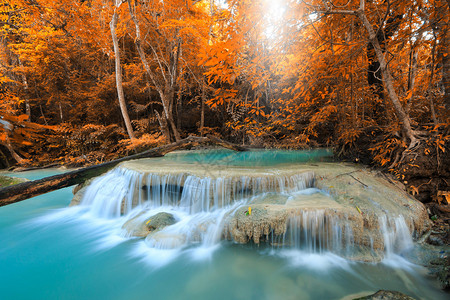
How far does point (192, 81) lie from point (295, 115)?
7761 millimetres

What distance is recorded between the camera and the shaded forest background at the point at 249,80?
3.49 metres

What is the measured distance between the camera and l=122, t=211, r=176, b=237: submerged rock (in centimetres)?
399

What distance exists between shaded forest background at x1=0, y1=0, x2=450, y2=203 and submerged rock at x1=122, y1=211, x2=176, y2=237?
265cm

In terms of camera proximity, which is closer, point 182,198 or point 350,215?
point 350,215

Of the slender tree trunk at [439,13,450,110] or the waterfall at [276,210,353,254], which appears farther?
the slender tree trunk at [439,13,450,110]

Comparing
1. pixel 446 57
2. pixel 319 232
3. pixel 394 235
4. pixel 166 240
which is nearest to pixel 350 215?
pixel 319 232

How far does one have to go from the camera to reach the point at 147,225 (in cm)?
405

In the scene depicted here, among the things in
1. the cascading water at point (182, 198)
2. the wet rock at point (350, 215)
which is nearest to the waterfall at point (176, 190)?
the cascading water at point (182, 198)

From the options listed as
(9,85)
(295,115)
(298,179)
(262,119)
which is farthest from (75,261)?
(9,85)

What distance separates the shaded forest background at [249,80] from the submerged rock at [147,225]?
265 centimetres

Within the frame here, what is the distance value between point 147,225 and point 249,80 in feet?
11.6

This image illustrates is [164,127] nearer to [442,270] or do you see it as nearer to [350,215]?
[350,215]

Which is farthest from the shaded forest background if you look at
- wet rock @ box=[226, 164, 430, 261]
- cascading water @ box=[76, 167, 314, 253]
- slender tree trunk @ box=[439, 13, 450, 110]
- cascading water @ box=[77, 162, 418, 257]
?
cascading water @ box=[76, 167, 314, 253]

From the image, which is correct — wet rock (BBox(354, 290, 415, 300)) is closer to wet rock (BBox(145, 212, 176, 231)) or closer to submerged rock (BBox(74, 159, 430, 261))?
submerged rock (BBox(74, 159, 430, 261))
